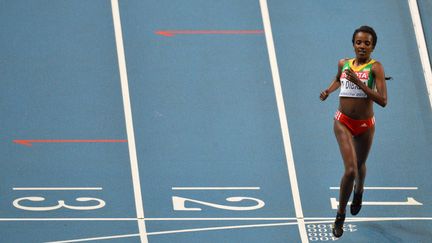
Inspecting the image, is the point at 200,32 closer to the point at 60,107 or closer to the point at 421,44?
the point at 60,107

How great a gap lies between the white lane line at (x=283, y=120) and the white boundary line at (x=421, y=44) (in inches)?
73.0

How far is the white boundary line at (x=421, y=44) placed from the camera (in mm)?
13688

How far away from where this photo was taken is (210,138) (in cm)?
1289

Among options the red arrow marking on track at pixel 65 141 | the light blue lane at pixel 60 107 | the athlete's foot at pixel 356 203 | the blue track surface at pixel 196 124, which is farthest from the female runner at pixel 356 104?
the red arrow marking on track at pixel 65 141

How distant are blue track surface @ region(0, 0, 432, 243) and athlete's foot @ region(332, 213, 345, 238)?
38 cm

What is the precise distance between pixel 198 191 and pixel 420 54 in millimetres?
3716

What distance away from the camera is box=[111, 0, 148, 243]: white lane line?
1186cm

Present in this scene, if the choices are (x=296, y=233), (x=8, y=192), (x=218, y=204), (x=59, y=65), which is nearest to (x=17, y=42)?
(x=59, y=65)

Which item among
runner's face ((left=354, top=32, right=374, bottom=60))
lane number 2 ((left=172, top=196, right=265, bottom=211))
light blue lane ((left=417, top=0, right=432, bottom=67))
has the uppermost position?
light blue lane ((left=417, top=0, right=432, bottom=67))

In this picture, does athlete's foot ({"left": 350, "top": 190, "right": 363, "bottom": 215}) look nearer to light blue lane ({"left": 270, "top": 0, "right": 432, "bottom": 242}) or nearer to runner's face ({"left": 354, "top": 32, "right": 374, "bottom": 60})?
light blue lane ({"left": 270, "top": 0, "right": 432, "bottom": 242})

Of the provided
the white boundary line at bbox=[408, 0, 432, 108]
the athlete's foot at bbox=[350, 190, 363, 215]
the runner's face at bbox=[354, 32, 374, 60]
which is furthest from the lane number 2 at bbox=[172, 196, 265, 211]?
the white boundary line at bbox=[408, 0, 432, 108]

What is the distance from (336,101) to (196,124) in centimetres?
180

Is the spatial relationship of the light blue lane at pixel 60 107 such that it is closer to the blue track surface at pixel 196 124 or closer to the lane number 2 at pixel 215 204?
the blue track surface at pixel 196 124

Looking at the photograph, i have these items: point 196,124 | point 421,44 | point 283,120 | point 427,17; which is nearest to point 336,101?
point 283,120
